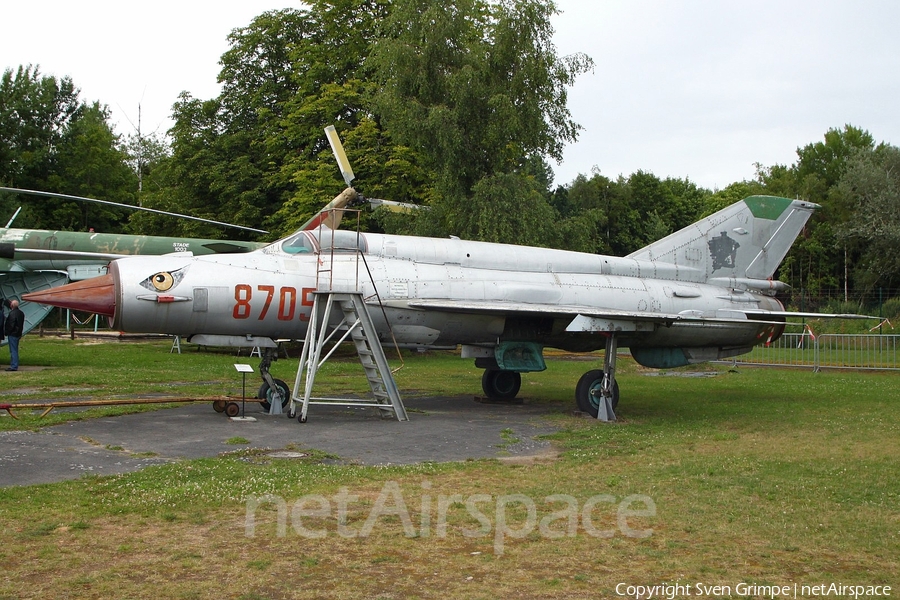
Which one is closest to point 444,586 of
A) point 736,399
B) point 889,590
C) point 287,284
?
point 889,590

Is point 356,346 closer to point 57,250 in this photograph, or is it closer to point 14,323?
point 14,323

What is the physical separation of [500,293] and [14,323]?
1321 centimetres

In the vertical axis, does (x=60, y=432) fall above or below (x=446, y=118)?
below

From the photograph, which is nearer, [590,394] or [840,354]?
[590,394]

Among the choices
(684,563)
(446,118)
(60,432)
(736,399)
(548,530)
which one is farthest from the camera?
(446,118)

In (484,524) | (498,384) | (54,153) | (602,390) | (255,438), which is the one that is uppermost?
(54,153)

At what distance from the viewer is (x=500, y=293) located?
14.9m

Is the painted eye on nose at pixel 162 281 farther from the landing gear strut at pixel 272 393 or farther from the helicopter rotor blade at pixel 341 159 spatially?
the helicopter rotor blade at pixel 341 159

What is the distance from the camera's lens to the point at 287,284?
13.5m

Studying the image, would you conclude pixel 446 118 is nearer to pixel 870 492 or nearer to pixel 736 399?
pixel 736 399

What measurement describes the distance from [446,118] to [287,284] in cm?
1356

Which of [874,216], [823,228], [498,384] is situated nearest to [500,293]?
[498,384]

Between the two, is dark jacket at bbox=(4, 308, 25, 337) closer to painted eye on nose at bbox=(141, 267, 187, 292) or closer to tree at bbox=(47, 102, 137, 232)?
painted eye on nose at bbox=(141, 267, 187, 292)

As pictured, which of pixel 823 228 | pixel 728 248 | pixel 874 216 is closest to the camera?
pixel 728 248
